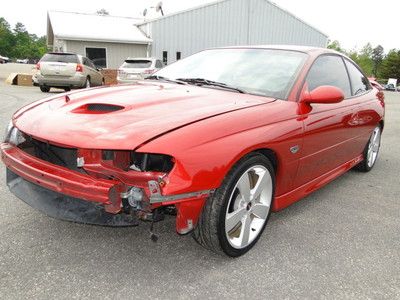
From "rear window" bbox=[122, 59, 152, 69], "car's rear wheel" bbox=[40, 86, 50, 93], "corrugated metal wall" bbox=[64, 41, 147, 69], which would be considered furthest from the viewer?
"corrugated metal wall" bbox=[64, 41, 147, 69]

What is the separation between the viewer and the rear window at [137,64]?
15.5 meters

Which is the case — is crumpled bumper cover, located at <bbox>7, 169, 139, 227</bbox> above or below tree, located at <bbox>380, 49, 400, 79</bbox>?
above

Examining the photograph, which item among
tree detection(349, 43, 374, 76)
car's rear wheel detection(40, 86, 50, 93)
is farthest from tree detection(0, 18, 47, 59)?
car's rear wheel detection(40, 86, 50, 93)

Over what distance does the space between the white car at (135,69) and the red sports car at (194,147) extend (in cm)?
1179

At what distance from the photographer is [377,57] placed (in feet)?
363

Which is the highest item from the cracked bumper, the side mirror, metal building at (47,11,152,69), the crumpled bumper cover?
metal building at (47,11,152,69)

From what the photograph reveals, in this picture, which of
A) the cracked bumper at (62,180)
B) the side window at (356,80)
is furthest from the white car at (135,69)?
the cracked bumper at (62,180)

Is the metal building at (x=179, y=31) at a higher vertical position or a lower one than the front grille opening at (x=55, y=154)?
higher

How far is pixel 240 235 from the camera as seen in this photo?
268 cm

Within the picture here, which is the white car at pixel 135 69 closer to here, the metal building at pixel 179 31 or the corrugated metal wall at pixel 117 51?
the metal building at pixel 179 31

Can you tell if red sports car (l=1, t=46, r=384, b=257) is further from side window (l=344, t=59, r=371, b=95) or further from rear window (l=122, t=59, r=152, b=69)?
rear window (l=122, t=59, r=152, b=69)

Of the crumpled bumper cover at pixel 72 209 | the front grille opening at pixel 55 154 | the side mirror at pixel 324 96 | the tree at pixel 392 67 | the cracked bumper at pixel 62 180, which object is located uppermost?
the side mirror at pixel 324 96

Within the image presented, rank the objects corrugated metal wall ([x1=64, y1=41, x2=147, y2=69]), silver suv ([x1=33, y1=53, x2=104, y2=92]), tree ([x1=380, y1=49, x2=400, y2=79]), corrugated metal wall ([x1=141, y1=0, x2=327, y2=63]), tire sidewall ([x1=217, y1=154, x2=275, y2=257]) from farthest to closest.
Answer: tree ([x1=380, y1=49, x2=400, y2=79]) < corrugated metal wall ([x1=141, y1=0, x2=327, y2=63]) < corrugated metal wall ([x1=64, y1=41, x2=147, y2=69]) < silver suv ([x1=33, y1=53, x2=104, y2=92]) < tire sidewall ([x1=217, y1=154, x2=275, y2=257])

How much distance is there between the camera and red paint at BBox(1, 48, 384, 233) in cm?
218
